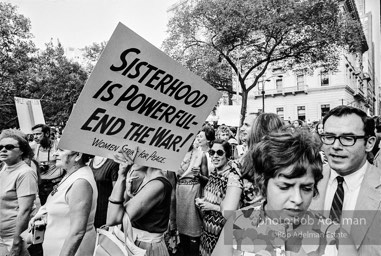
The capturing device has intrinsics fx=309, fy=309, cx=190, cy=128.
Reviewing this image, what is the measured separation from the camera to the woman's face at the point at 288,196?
4.24ft

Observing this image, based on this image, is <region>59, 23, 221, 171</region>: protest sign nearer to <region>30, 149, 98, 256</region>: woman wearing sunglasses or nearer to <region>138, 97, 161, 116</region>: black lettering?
<region>138, 97, 161, 116</region>: black lettering

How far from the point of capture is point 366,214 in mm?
1709

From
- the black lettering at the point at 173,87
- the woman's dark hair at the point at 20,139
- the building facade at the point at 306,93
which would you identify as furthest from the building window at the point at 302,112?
the black lettering at the point at 173,87

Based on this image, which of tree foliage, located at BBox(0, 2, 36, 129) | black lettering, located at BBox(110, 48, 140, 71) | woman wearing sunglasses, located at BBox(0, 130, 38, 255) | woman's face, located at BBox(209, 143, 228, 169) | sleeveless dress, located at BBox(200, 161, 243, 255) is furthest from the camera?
tree foliage, located at BBox(0, 2, 36, 129)

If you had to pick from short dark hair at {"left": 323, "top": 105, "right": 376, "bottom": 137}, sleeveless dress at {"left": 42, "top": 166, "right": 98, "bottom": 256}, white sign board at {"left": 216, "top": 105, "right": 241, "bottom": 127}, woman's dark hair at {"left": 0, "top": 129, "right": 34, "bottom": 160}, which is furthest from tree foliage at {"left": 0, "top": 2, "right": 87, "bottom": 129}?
short dark hair at {"left": 323, "top": 105, "right": 376, "bottom": 137}

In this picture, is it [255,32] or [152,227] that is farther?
[255,32]

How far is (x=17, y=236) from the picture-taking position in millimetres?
2684

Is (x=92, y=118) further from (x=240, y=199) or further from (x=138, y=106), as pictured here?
(x=240, y=199)

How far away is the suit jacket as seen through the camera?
1565 millimetres

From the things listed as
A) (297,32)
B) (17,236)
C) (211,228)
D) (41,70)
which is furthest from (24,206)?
(41,70)

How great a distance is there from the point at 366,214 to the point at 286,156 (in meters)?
0.72

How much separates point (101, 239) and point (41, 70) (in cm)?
2149

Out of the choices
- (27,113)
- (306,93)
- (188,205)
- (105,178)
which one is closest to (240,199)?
(105,178)

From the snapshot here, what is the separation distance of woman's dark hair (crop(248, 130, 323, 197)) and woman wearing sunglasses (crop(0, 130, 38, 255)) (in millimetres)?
2212
